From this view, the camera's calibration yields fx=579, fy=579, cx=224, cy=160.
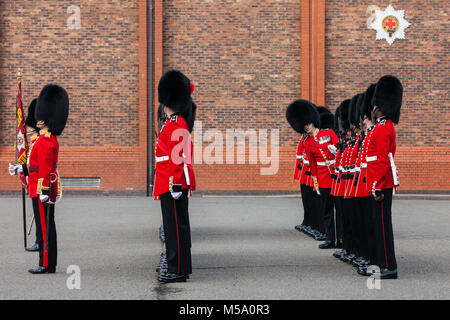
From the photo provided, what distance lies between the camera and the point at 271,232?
983cm

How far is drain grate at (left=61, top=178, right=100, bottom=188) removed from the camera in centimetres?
1762

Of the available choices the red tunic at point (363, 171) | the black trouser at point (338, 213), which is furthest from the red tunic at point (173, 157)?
the black trouser at point (338, 213)

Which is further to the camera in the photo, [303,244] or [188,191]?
[303,244]

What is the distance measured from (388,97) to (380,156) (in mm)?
687

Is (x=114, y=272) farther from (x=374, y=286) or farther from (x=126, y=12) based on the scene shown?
(x=126, y=12)

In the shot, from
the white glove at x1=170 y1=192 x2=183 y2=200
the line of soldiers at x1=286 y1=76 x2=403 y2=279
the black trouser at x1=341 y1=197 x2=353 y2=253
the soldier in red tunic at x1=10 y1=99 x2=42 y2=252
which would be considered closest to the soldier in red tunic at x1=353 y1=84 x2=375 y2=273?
the line of soldiers at x1=286 y1=76 x2=403 y2=279

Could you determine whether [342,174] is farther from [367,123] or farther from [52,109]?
[52,109]

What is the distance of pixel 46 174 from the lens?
6.29 metres

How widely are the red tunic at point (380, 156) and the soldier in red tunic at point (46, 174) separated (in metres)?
3.43

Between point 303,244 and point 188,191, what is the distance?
3069mm

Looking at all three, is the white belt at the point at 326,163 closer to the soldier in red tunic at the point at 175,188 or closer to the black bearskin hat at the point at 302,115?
the black bearskin hat at the point at 302,115

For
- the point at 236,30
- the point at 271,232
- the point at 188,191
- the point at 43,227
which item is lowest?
the point at 271,232

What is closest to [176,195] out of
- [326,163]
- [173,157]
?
[173,157]
